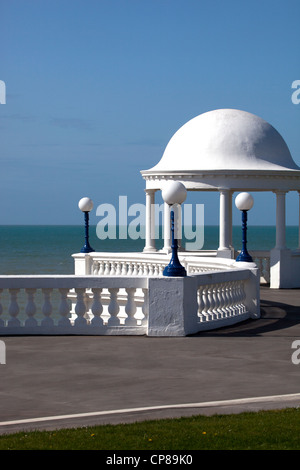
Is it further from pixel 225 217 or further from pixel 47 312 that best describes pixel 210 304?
pixel 225 217

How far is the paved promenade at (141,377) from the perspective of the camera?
8.23m

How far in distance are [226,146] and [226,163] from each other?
608mm

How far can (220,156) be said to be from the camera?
81.7 feet

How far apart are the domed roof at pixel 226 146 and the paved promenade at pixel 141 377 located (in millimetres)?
11312

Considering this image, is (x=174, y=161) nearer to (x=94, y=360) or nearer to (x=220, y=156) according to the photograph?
(x=220, y=156)

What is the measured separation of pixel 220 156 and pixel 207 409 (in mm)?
17175

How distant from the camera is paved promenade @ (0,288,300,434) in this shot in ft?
27.0

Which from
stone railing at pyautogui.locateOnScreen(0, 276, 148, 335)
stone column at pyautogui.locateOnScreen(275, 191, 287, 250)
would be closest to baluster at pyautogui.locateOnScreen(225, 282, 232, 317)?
stone railing at pyautogui.locateOnScreen(0, 276, 148, 335)

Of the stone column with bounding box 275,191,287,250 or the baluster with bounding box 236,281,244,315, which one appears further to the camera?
the stone column with bounding box 275,191,287,250

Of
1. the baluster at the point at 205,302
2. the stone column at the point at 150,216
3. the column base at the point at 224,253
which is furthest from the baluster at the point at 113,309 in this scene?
the stone column at the point at 150,216

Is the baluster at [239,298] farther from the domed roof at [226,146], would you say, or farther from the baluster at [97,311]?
the domed roof at [226,146]

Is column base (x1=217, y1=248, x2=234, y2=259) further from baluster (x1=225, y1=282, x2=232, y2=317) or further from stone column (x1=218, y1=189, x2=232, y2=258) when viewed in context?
baluster (x1=225, y1=282, x2=232, y2=317)

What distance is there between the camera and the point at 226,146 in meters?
25.0
